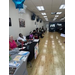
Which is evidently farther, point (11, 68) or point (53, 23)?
point (53, 23)
